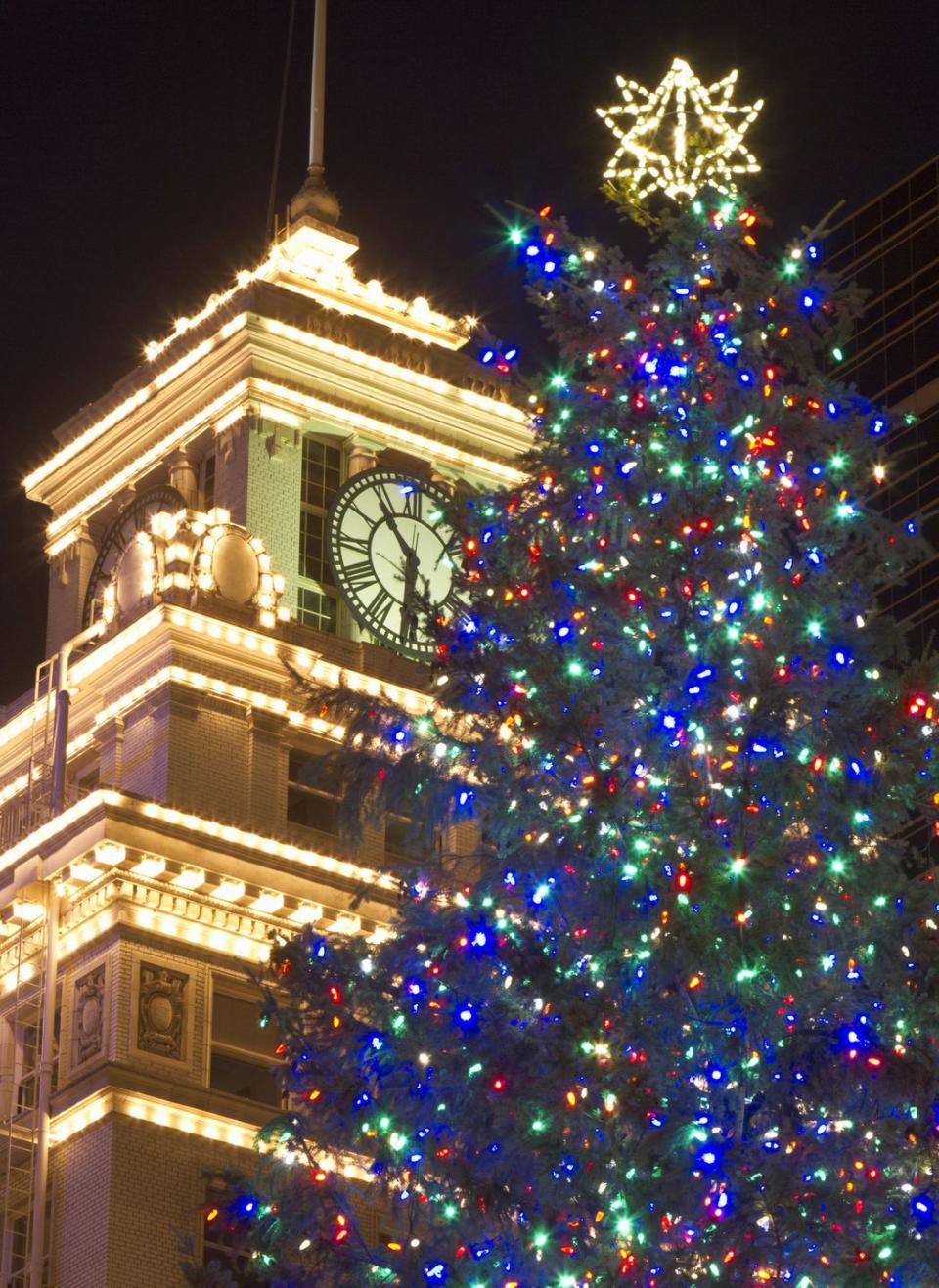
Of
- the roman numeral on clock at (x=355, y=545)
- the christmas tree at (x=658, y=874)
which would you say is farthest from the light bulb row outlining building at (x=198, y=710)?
the christmas tree at (x=658, y=874)

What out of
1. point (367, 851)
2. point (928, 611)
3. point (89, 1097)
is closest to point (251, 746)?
point (367, 851)

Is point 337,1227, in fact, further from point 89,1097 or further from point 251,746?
point 251,746

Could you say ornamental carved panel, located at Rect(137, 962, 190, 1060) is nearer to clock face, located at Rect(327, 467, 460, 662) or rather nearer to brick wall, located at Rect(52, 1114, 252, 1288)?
brick wall, located at Rect(52, 1114, 252, 1288)

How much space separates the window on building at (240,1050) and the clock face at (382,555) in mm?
7909

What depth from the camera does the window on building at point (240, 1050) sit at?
4500 centimetres

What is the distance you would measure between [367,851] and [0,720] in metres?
8.48

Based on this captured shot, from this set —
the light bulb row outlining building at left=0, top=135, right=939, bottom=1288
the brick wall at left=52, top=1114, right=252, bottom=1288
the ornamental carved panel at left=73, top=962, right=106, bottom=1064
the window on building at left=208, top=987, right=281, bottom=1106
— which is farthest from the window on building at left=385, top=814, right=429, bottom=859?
the brick wall at left=52, top=1114, right=252, bottom=1288

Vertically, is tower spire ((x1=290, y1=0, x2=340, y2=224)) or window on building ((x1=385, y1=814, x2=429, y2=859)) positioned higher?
tower spire ((x1=290, y1=0, x2=340, y2=224))

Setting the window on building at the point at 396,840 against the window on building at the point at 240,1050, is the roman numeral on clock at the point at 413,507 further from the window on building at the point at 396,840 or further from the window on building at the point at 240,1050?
the window on building at the point at 240,1050

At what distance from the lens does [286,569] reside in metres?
50.8

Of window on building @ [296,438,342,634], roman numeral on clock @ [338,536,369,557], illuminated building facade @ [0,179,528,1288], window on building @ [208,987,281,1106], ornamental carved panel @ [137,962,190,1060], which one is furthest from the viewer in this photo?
roman numeral on clock @ [338,536,369,557]

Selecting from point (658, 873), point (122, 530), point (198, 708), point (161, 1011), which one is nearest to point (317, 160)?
point (122, 530)

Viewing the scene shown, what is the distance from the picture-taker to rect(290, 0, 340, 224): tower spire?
54.8 m

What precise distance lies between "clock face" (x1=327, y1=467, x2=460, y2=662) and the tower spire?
5654mm
